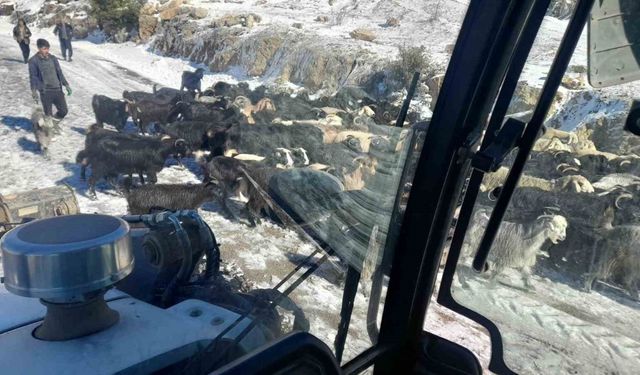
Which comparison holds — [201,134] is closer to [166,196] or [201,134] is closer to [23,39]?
[166,196]

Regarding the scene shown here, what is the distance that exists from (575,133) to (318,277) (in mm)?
748

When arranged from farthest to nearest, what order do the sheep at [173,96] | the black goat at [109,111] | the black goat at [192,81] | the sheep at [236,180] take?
1. the black goat at [192,81]
2. the sheep at [173,96]
3. the black goat at [109,111]
4. the sheep at [236,180]

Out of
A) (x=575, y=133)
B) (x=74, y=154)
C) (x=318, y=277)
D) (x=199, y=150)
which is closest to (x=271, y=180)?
(x=318, y=277)

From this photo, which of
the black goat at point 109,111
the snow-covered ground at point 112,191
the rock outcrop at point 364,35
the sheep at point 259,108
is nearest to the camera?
the snow-covered ground at point 112,191

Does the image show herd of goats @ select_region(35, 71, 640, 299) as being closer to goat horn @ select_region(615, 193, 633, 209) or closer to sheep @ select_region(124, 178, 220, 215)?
goat horn @ select_region(615, 193, 633, 209)

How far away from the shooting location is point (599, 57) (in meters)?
1.20

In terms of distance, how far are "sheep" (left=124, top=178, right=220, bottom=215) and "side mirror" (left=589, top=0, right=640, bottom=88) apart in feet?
15.7

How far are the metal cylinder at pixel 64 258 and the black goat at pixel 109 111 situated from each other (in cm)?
1029

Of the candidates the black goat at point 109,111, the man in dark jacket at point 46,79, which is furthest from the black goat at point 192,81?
the man in dark jacket at point 46,79

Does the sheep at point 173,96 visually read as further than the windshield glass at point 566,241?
Yes

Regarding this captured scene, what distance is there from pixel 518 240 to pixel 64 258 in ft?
3.72

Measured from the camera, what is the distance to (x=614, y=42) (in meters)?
1.19

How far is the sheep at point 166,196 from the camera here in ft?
19.1

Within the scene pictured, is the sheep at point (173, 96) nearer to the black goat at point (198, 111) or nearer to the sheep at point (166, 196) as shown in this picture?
the black goat at point (198, 111)
